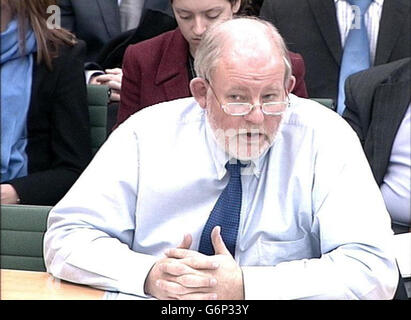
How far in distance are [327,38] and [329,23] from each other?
0.13 feet

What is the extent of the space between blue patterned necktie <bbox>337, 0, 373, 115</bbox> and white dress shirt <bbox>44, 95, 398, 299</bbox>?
842 mm

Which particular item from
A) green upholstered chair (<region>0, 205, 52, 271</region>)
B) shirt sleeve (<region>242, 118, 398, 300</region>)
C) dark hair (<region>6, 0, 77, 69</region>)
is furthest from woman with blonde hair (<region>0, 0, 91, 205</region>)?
shirt sleeve (<region>242, 118, 398, 300</region>)

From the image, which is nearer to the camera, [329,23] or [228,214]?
[228,214]

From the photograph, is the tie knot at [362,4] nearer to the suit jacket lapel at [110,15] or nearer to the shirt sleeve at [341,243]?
the suit jacket lapel at [110,15]

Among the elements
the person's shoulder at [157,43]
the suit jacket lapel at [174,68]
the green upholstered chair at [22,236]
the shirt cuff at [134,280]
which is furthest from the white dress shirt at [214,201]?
the person's shoulder at [157,43]

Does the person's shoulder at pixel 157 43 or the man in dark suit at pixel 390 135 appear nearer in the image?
the man in dark suit at pixel 390 135

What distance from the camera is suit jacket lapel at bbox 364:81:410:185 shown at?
6.18 ft

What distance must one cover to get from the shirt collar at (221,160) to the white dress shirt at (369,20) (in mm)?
956

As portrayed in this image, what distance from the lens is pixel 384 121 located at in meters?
1.89

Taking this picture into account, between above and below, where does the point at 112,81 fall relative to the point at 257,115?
below

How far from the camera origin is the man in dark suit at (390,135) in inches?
74.2

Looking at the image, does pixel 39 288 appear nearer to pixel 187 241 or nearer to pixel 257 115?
pixel 187 241

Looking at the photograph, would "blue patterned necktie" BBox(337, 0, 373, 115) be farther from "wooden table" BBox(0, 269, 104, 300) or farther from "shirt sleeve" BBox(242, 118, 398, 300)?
"wooden table" BBox(0, 269, 104, 300)

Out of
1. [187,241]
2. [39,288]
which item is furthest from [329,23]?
[39,288]
